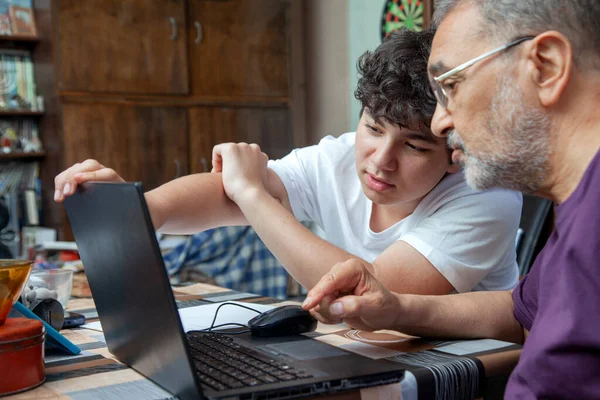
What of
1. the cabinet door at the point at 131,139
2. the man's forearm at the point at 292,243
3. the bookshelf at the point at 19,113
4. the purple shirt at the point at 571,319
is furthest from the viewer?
the cabinet door at the point at 131,139

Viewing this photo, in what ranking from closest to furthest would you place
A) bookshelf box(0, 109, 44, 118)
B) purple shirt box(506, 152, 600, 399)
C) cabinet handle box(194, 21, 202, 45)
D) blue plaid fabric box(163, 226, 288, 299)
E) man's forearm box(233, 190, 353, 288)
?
purple shirt box(506, 152, 600, 399)
man's forearm box(233, 190, 353, 288)
blue plaid fabric box(163, 226, 288, 299)
bookshelf box(0, 109, 44, 118)
cabinet handle box(194, 21, 202, 45)

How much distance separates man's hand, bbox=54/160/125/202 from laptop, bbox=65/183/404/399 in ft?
0.08

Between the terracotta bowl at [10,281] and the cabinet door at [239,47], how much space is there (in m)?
3.67

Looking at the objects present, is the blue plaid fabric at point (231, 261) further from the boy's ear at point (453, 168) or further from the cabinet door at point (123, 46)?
the boy's ear at point (453, 168)

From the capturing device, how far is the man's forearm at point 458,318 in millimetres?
992

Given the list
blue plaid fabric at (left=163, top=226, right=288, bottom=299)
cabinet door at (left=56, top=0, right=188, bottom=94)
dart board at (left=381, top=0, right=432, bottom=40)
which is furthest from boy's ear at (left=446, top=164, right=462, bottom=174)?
cabinet door at (left=56, top=0, right=188, bottom=94)

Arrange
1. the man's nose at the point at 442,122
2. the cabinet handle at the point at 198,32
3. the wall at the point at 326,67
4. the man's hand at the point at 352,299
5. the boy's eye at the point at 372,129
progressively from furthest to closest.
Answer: the wall at the point at 326,67 → the cabinet handle at the point at 198,32 → the boy's eye at the point at 372,129 → the man's nose at the point at 442,122 → the man's hand at the point at 352,299

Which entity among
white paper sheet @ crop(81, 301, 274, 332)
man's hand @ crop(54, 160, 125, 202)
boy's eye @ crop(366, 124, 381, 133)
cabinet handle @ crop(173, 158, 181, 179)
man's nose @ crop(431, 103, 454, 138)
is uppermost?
man's nose @ crop(431, 103, 454, 138)

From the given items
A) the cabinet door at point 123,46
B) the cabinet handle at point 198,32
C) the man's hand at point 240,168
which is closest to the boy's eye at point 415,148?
the man's hand at point 240,168

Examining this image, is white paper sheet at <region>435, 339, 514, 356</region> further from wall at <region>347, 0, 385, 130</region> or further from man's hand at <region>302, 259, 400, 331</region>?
wall at <region>347, 0, 385, 130</region>

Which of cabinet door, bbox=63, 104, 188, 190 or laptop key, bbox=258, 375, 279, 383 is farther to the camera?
cabinet door, bbox=63, 104, 188, 190

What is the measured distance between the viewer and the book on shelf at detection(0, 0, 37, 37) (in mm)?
3889

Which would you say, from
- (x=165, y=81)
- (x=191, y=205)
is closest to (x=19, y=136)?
(x=165, y=81)

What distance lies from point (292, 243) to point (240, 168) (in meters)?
0.22
